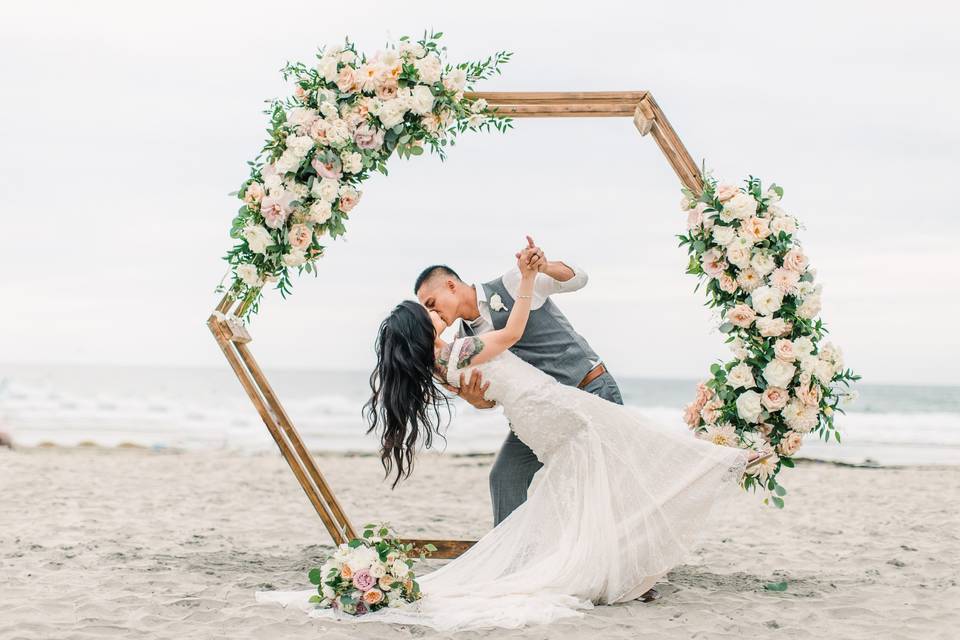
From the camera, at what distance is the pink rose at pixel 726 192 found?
559cm

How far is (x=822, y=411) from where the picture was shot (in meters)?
5.54

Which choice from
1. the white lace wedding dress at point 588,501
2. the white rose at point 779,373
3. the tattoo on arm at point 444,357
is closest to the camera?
the white lace wedding dress at point 588,501

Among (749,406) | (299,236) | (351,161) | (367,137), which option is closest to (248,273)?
(299,236)

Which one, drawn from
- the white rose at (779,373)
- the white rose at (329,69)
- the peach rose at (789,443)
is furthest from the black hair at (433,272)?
the peach rose at (789,443)

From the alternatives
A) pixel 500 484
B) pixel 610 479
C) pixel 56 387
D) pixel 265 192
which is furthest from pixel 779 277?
pixel 56 387

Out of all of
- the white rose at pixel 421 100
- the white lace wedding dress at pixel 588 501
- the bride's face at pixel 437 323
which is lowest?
the white lace wedding dress at pixel 588 501

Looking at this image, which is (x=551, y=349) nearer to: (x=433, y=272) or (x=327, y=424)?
(x=433, y=272)

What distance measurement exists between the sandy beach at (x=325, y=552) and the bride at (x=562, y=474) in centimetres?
29

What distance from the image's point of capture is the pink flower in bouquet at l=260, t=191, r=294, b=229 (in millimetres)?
5391

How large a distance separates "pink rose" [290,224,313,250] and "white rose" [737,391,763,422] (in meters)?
2.64

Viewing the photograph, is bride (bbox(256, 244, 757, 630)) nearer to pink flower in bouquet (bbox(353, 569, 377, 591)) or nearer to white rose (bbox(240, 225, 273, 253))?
pink flower in bouquet (bbox(353, 569, 377, 591))

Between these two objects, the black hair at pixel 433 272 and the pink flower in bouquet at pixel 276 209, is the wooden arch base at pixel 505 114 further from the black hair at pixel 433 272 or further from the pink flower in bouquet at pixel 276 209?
the black hair at pixel 433 272

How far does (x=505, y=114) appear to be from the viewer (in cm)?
567

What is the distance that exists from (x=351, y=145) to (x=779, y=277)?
8.43ft
